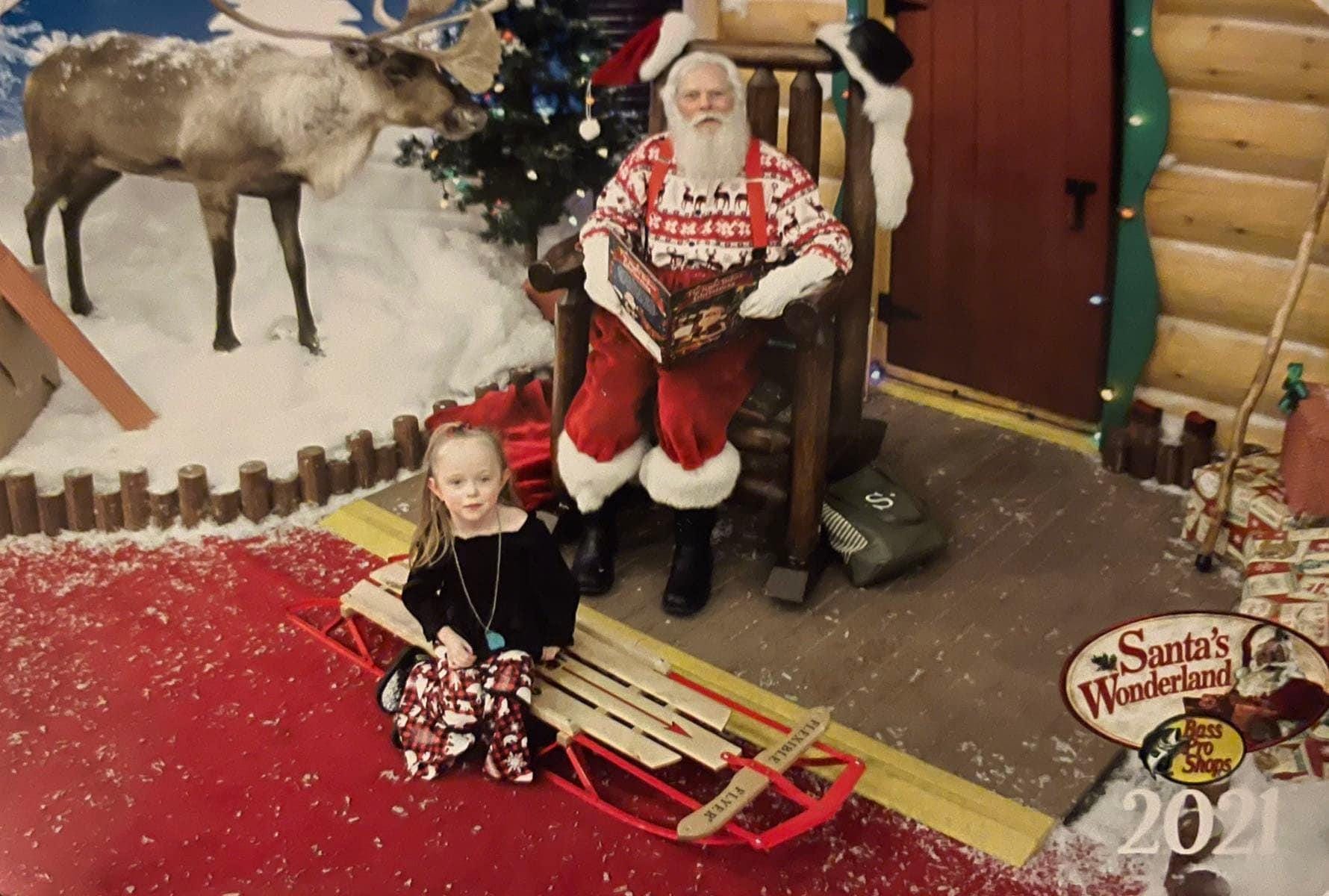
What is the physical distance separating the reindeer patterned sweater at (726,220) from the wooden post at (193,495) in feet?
4.63

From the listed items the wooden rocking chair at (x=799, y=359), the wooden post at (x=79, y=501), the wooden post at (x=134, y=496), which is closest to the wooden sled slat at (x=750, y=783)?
the wooden rocking chair at (x=799, y=359)

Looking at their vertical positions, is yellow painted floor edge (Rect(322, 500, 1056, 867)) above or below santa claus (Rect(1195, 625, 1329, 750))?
below

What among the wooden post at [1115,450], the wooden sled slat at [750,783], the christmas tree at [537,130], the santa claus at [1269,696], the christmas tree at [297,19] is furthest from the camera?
the christmas tree at [537,130]

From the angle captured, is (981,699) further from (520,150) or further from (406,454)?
(520,150)

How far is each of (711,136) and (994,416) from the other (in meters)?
1.73

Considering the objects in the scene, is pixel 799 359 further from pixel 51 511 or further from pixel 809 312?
pixel 51 511

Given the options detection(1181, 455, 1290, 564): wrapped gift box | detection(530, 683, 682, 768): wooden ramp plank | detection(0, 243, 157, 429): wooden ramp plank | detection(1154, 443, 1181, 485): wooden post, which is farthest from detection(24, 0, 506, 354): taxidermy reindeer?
detection(1181, 455, 1290, 564): wrapped gift box

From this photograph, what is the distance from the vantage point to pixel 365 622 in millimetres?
3721

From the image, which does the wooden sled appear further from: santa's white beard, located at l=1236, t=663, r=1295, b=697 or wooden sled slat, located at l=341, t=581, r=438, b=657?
santa's white beard, located at l=1236, t=663, r=1295, b=697

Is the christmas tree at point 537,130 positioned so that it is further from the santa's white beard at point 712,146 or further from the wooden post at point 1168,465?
the wooden post at point 1168,465

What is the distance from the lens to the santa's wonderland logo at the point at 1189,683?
241cm

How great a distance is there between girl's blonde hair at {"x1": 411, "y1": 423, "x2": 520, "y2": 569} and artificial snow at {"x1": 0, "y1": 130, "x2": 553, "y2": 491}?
4.63ft

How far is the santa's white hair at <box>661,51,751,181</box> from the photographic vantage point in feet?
12.2

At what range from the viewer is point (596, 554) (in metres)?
3.91
